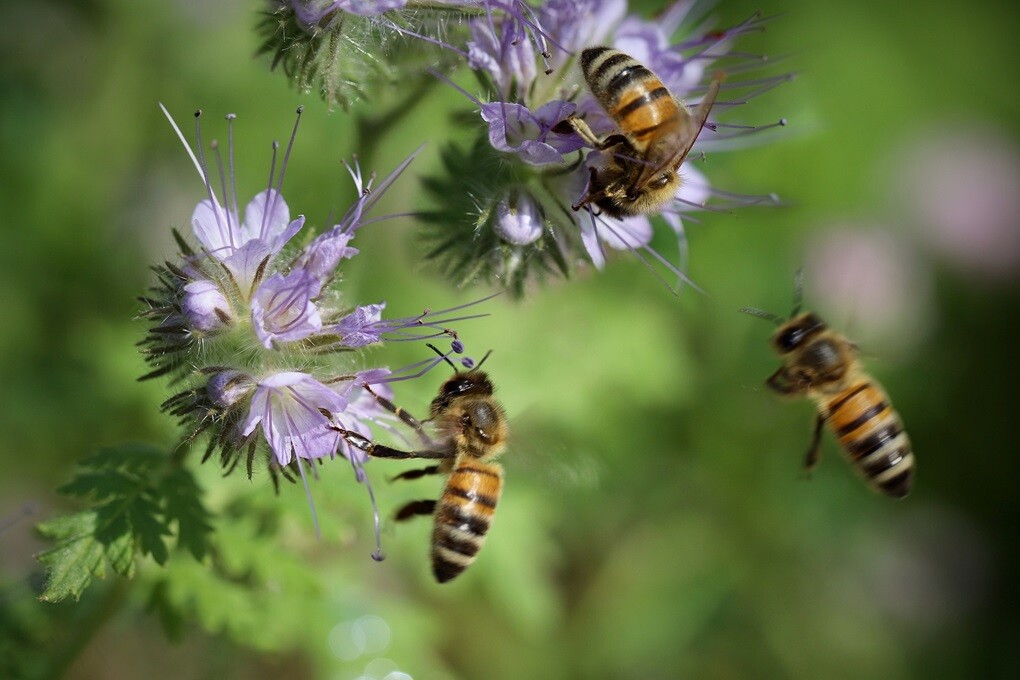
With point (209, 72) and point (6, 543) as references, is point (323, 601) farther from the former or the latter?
point (209, 72)

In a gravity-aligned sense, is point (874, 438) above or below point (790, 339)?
below

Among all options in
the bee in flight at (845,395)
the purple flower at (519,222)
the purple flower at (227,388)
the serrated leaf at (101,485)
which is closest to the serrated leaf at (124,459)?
the serrated leaf at (101,485)

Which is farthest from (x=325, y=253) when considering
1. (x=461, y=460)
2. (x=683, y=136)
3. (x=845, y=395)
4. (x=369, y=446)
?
(x=845, y=395)

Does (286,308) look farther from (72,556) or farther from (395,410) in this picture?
(72,556)

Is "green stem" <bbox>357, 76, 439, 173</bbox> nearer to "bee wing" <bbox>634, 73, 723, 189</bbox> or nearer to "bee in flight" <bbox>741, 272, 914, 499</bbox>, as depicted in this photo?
"bee wing" <bbox>634, 73, 723, 189</bbox>

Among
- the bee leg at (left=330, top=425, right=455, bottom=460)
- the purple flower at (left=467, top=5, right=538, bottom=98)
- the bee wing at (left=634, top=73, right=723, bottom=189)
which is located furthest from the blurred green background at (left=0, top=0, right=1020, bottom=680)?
the bee wing at (left=634, top=73, right=723, bottom=189)

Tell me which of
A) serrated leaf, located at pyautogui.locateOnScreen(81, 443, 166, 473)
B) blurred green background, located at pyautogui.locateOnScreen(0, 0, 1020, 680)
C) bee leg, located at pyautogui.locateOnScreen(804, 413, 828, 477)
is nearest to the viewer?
serrated leaf, located at pyautogui.locateOnScreen(81, 443, 166, 473)
